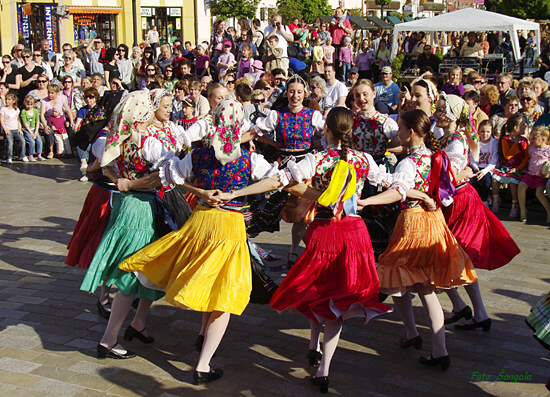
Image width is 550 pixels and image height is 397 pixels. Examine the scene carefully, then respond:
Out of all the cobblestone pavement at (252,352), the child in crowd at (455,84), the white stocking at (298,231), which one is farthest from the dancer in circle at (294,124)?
the child in crowd at (455,84)

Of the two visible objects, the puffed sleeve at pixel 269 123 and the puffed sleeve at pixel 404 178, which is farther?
the puffed sleeve at pixel 269 123

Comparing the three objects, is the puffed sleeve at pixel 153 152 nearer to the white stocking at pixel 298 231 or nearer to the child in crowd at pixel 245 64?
the white stocking at pixel 298 231

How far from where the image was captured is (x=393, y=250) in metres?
4.05

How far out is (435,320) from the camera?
152 inches

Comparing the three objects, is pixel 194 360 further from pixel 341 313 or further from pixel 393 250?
pixel 393 250

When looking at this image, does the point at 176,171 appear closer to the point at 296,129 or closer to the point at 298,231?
the point at 296,129

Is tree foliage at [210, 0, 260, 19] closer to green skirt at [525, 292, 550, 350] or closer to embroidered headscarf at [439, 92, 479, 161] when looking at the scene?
embroidered headscarf at [439, 92, 479, 161]

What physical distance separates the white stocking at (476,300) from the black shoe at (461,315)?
0.24 feet

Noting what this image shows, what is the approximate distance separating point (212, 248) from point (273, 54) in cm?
1000

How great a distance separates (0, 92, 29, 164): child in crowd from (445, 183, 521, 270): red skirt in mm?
10611

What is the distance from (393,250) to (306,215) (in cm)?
145

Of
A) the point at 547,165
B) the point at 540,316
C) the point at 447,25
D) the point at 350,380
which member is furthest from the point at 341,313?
the point at 447,25

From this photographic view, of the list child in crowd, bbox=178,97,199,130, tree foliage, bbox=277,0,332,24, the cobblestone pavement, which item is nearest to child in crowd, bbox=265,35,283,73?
child in crowd, bbox=178,97,199,130

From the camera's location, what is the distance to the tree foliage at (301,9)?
111 feet
